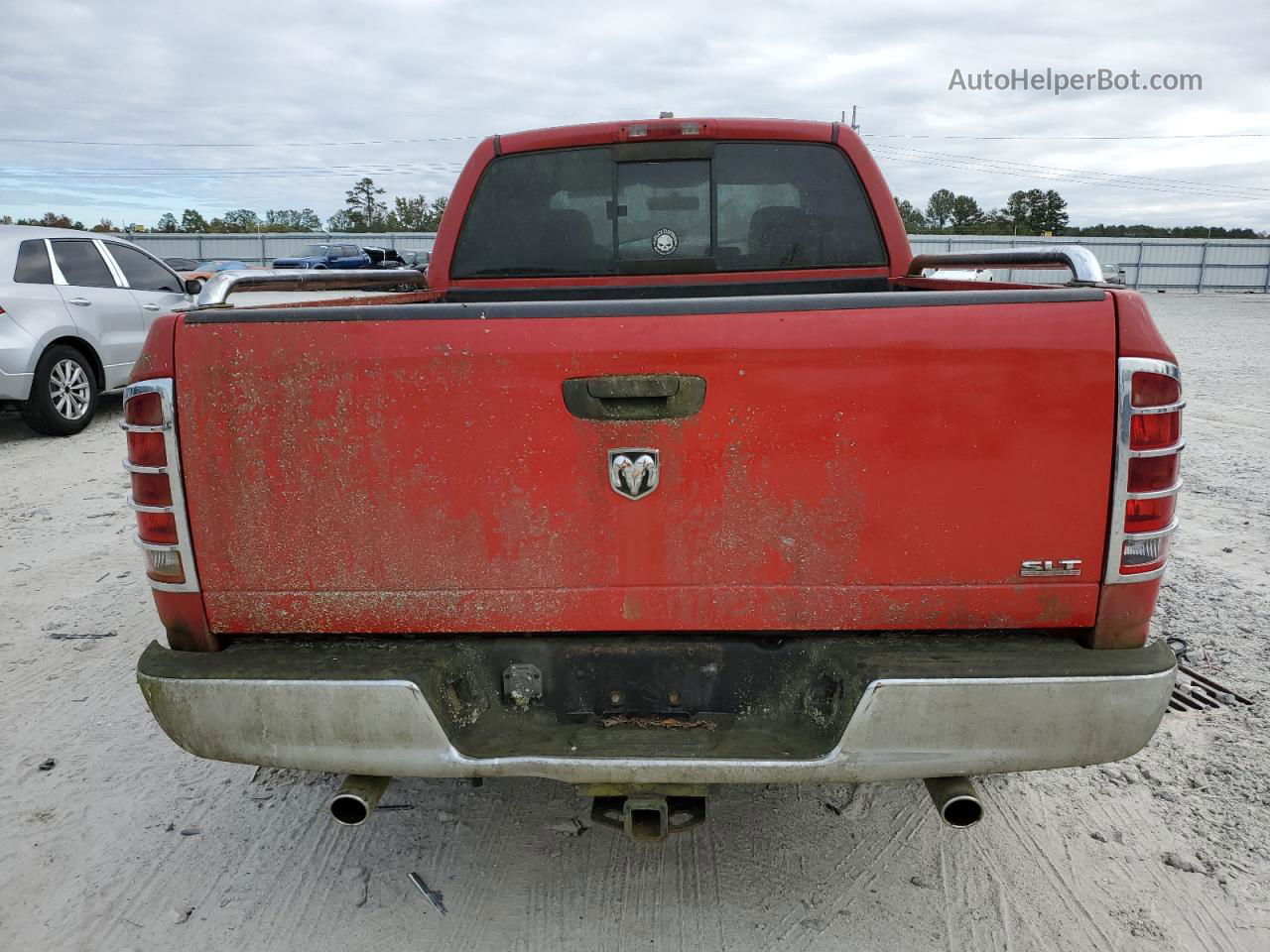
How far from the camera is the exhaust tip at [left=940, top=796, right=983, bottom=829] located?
6.91 feet

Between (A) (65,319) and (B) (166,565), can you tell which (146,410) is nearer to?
(B) (166,565)

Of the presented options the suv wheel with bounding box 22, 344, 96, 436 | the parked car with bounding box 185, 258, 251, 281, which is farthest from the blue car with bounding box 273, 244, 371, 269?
the suv wheel with bounding box 22, 344, 96, 436

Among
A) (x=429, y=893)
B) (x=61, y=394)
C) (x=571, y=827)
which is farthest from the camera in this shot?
(x=61, y=394)

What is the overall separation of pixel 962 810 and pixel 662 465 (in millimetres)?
1103

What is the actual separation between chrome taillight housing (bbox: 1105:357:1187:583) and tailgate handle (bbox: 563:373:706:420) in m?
0.94

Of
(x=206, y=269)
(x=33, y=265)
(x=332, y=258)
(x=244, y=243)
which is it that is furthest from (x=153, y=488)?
(x=244, y=243)

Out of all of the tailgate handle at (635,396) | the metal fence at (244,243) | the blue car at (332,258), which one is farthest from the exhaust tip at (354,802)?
the metal fence at (244,243)

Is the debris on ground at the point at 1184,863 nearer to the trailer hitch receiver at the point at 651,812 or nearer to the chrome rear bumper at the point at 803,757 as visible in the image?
the chrome rear bumper at the point at 803,757

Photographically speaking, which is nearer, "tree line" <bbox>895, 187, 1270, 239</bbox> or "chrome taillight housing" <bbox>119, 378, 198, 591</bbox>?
"chrome taillight housing" <bbox>119, 378, 198, 591</bbox>

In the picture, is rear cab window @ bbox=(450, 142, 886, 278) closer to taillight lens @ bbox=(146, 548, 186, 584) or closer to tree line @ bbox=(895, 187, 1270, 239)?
taillight lens @ bbox=(146, 548, 186, 584)

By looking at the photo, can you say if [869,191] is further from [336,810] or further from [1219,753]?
[336,810]

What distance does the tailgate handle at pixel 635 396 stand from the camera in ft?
6.53

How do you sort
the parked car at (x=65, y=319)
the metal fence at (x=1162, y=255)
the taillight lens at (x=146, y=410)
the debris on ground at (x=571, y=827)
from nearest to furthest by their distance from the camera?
1. the taillight lens at (x=146, y=410)
2. the debris on ground at (x=571, y=827)
3. the parked car at (x=65, y=319)
4. the metal fence at (x=1162, y=255)

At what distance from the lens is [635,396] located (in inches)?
78.5
